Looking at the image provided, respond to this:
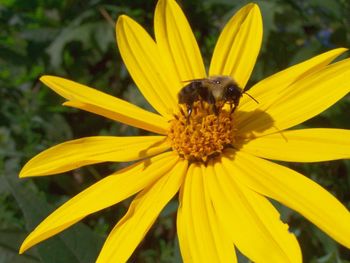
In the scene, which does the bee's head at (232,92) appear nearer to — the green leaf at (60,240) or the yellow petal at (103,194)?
the yellow petal at (103,194)

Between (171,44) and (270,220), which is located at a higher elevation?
(171,44)

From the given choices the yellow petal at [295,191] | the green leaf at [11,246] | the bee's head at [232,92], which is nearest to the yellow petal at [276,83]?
the bee's head at [232,92]

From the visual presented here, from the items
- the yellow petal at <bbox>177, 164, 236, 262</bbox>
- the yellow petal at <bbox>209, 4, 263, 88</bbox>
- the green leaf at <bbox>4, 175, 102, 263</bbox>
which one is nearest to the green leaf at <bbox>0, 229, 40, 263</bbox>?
the green leaf at <bbox>4, 175, 102, 263</bbox>

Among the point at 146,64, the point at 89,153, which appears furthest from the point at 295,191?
the point at 146,64

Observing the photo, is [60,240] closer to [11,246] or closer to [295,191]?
[11,246]

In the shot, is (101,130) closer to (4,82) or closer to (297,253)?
(4,82)

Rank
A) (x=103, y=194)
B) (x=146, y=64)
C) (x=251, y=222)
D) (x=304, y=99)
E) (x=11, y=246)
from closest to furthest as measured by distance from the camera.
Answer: (x=251, y=222) → (x=103, y=194) → (x=304, y=99) → (x=11, y=246) → (x=146, y=64)

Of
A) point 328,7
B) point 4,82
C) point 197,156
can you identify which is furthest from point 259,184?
point 4,82

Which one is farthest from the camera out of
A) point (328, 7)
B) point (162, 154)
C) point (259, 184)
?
point (328, 7)
